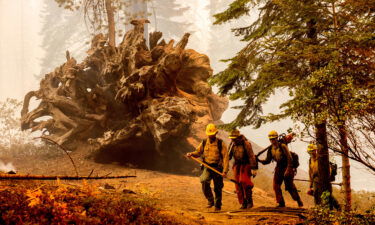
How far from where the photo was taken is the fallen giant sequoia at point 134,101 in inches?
436

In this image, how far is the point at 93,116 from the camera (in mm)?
12836

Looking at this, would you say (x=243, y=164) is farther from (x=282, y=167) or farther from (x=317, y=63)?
(x=317, y=63)

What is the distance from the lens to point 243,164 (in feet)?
21.7

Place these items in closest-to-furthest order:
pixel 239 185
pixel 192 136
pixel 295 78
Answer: pixel 295 78
pixel 239 185
pixel 192 136

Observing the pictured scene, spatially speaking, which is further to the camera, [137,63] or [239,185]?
[137,63]

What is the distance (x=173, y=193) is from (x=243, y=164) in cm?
313

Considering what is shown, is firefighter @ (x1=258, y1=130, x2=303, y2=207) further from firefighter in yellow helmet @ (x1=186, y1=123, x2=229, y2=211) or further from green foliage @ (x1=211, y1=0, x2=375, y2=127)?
green foliage @ (x1=211, y1=0, x2=375, y2=127)

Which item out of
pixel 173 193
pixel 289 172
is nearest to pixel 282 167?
pixel 289 172

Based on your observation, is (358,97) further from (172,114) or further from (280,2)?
(172,114)

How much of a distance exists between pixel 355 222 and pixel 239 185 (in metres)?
2.92

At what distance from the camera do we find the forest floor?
4.75 metres

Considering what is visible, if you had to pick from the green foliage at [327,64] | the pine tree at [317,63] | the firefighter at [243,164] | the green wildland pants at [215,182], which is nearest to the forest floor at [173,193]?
the green wildland pants at [215,182]

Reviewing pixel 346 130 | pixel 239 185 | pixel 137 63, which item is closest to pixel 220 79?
pixel 239 185

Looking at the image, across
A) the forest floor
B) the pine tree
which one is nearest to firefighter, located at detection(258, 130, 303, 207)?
the forest floor
